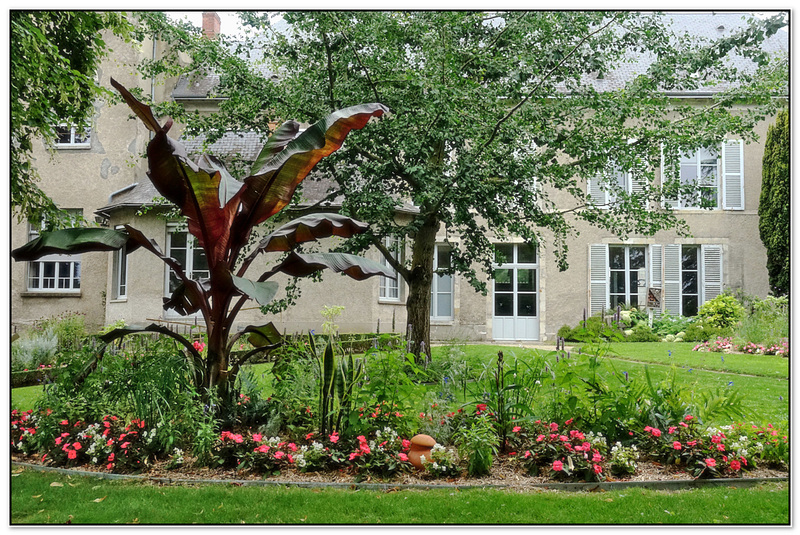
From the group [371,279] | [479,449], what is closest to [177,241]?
[371,279]

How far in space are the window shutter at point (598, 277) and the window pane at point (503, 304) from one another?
194 centimetres

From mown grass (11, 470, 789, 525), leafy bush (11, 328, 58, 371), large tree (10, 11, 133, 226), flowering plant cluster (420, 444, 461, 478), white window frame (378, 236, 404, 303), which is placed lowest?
mown grass (11, 470, 789, 525)

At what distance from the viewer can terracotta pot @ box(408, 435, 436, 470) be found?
13.7 ft

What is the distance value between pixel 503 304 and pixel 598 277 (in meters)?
2.45

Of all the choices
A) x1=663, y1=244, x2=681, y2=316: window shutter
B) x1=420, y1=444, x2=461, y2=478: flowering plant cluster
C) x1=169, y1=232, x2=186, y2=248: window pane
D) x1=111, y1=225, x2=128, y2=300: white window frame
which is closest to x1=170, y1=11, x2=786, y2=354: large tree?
x1=420, y1=444, x2=461, y2=478: flowering plant cluster

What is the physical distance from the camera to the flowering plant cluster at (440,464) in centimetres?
409

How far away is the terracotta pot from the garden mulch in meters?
0.08

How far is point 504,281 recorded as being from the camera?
15891 millimetres

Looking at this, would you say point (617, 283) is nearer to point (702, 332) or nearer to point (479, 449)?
point (702, 332)

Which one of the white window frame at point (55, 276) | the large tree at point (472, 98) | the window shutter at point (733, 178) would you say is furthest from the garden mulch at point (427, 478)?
the window shutter at point (733, 178)

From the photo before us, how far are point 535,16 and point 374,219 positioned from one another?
10.5 ft

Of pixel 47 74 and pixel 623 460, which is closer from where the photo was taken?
pixel 623 460

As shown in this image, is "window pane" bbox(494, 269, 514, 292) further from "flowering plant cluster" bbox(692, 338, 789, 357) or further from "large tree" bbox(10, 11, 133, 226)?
"large tree" bbox(10, 11, 133, 226)

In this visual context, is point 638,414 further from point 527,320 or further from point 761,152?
point 761,152
